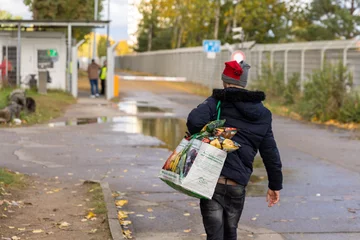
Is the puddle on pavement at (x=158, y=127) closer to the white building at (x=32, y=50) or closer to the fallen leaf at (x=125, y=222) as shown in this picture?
the fallen leaf at (x=125, y=222)

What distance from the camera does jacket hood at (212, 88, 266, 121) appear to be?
4945 millimetres

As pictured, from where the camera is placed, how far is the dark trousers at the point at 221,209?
195 inches

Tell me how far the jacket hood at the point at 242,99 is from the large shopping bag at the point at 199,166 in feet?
0.69

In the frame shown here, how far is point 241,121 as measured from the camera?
5016 millimetres

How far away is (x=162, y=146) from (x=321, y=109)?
7.95 m

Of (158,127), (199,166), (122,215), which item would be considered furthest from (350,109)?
(199,166)

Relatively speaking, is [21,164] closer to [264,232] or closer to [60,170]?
[60,170]

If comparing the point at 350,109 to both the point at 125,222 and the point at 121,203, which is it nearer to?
the point at 121,203

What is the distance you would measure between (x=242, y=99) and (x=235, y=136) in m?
0.27

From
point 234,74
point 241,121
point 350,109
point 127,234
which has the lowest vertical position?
point 127,234

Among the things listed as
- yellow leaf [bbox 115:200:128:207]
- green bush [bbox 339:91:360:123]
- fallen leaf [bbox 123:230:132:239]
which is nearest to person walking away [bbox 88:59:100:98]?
green bush [bbox 339:91:360:123]

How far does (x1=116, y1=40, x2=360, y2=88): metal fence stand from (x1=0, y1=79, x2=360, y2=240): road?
290cm

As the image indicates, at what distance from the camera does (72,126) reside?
62.7ft

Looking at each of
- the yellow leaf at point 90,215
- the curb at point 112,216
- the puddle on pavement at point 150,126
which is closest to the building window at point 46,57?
the puddle on pavement at point 150,126
